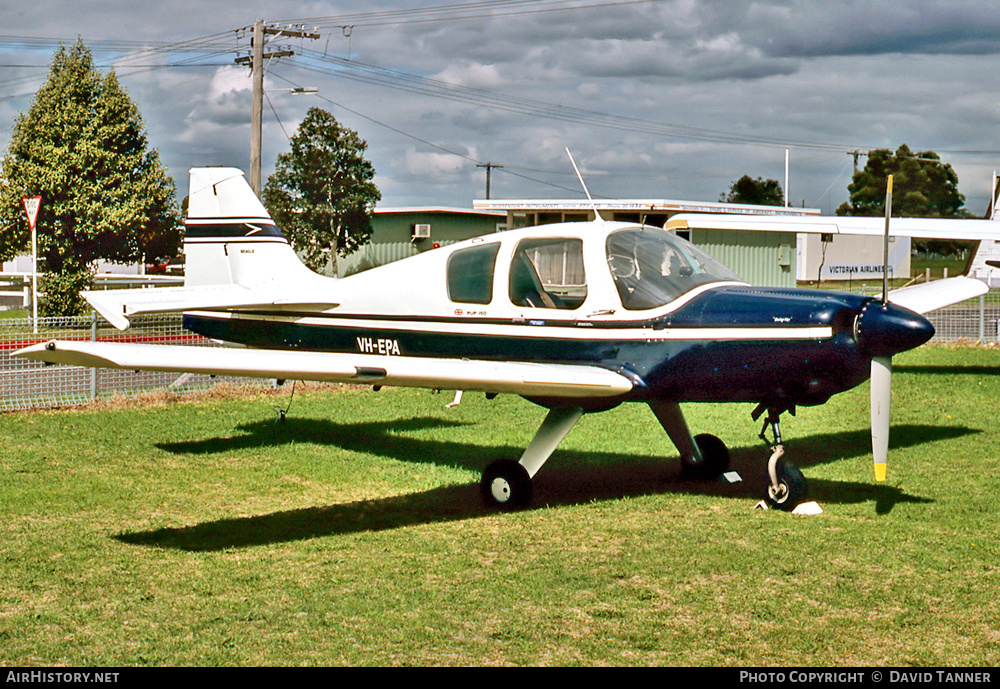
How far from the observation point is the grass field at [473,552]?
16.9ft

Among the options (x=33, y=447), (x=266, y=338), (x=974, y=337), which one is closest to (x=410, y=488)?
(x=266, y=338)

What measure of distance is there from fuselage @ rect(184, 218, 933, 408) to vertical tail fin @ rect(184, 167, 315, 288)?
2.47 meters

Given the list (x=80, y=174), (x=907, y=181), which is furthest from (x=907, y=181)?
(x=80, y=174)

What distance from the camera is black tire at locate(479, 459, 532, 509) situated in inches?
326

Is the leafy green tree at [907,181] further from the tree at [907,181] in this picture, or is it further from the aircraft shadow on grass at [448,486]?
the aircraft shadow on grass at [448,486]

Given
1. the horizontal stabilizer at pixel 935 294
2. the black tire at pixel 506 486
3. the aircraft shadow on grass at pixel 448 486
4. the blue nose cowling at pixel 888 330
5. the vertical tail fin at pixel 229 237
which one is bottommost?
the aircraft shadow on grass at pixel 448 486

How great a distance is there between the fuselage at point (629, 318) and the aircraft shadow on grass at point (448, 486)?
1.21 metres

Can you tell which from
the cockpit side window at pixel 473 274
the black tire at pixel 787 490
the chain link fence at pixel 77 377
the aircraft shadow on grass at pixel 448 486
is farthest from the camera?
the chain link fence at pixel 77 377

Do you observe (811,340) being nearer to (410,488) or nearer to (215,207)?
(410,488)

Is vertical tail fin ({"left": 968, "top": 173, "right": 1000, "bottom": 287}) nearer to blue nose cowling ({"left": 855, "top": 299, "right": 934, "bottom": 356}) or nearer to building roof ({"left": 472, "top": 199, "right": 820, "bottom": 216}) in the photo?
building roof ({"left": 472, "top": 199, "right": 820, "bottom": 216})

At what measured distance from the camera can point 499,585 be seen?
614 cm

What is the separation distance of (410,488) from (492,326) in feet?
5.71

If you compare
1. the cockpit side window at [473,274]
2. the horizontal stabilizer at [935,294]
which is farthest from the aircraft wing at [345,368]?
the horizontal stabilizer at [935,294]

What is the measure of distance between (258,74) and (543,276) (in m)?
17.7
